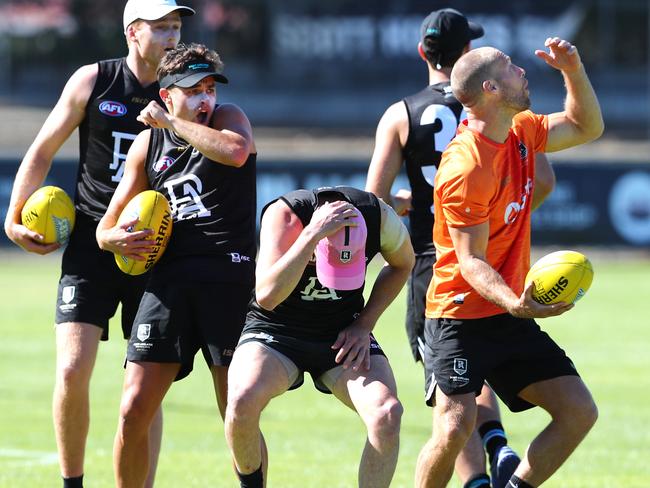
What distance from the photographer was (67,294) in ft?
23.2

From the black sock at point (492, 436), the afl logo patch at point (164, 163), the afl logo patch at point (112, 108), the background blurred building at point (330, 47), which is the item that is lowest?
the background blurred building at point (330, 47)

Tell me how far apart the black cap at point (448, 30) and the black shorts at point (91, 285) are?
2.17 m

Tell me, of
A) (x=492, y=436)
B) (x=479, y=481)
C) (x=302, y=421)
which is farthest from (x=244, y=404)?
(x=302, y=421)

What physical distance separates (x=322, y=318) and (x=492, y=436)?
1472 mm

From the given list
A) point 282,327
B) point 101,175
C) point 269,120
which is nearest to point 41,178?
point 101,175

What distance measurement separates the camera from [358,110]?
3416 centimetres

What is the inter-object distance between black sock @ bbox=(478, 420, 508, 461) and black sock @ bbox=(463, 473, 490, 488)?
0.41 feet

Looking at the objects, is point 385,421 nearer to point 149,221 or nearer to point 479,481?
point 479,481

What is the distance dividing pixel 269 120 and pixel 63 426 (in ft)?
90.6

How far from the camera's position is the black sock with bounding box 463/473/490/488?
6.96 m

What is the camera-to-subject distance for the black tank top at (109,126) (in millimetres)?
7121

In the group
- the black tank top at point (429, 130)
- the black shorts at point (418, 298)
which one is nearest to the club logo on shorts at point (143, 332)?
the black shorts at point (418, 298)

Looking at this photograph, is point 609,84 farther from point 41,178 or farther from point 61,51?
point 41,178

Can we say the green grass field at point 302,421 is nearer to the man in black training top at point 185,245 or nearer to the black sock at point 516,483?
the man in black training top at point 185,245
